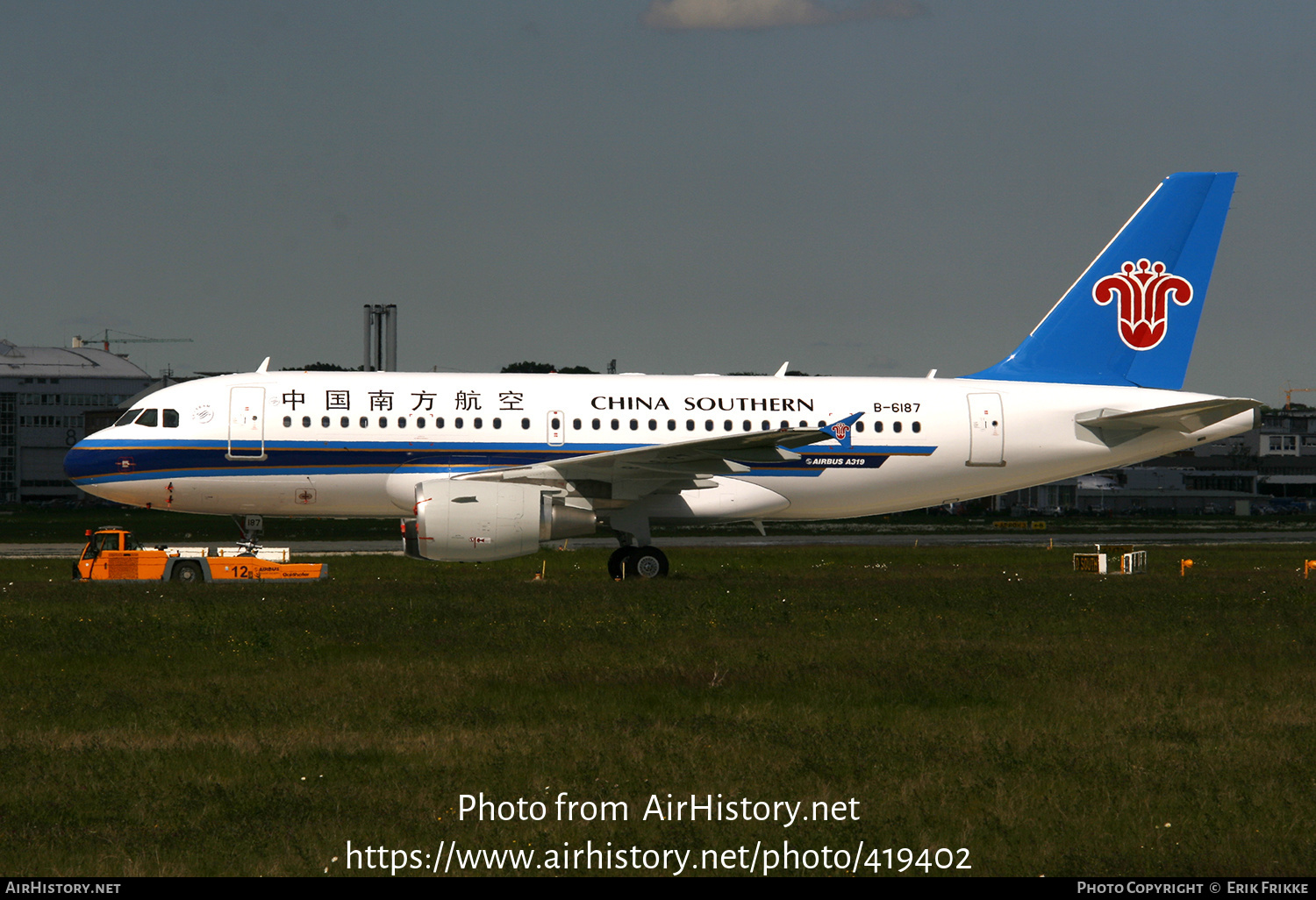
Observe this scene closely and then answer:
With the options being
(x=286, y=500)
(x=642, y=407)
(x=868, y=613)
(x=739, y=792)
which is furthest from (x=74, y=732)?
(x=642, y=407)

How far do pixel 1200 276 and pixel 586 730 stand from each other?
23715 mm

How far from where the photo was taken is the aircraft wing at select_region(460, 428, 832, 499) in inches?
924

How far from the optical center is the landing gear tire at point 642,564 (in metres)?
25.7

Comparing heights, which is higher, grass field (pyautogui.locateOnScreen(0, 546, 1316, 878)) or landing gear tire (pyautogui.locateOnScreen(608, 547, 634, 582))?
landing gear tire (pyautogui.locateOnScreen(608, 547, 634, 582))

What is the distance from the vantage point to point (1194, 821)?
834 cm

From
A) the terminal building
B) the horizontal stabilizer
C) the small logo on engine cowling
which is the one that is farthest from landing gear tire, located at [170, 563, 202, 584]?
the terminal building

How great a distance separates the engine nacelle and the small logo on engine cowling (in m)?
14.4

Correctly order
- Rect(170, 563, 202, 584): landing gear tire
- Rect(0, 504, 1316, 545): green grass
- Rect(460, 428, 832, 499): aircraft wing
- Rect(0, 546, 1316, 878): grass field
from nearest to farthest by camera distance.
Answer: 1. Rect(0, 546, 1316, 878): grass field
2. Rect(460, 428, 832, 499): aircraft wing
3. Rect(170, 563, 202, 584): landing gear tire
4. Rect(0, 504, 1316, 545): green grass

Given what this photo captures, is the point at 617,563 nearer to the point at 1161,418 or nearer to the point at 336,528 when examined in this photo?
the point at 1161,418

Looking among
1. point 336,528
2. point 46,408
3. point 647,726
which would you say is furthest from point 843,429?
point 46,408

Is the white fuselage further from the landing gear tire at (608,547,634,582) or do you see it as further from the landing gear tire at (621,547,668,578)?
the landing gear tire at (608,547,634,582)

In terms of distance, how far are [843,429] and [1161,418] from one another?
702 cm

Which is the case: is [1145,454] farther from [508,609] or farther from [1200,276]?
[508,609]

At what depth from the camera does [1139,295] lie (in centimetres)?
2950
